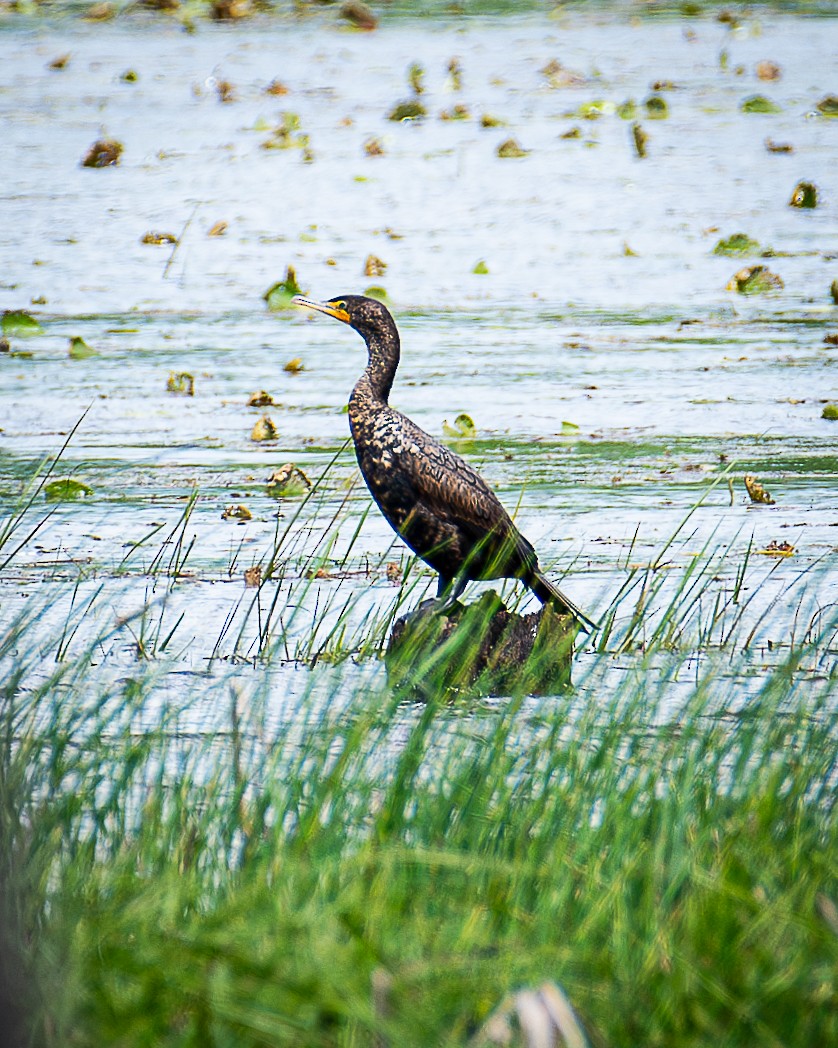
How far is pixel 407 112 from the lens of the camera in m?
10.9

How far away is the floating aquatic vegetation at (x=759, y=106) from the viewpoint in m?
11.0

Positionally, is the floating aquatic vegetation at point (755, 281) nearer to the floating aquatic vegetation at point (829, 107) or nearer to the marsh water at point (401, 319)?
the marsh water at point (401, 319)

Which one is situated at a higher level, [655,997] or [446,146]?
[655,997]

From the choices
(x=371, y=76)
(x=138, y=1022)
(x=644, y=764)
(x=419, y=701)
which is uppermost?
(x=138, y=1022)

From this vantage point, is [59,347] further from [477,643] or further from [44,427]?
[477,643]

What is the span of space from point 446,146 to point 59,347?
4.34 m

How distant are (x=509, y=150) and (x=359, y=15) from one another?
4.71m

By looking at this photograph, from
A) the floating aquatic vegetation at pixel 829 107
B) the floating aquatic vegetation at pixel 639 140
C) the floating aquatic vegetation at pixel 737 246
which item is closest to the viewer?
the floating aquatic vegetation at pixel 737 246

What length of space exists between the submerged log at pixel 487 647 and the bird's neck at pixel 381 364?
1.98ft

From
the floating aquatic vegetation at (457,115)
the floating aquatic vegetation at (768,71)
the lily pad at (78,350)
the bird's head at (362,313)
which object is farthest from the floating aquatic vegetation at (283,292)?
the floating aquatic vegetation at (768,71)

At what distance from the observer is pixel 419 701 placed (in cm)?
347

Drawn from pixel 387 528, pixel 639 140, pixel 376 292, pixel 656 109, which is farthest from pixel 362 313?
pixel 656 109

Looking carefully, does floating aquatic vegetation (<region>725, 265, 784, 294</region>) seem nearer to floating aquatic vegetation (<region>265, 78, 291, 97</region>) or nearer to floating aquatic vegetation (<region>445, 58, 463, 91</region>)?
floating aquatic vegetation (<region>445, 58, 463, 91</region>)

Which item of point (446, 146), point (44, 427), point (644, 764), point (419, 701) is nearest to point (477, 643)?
point (419, 701)
